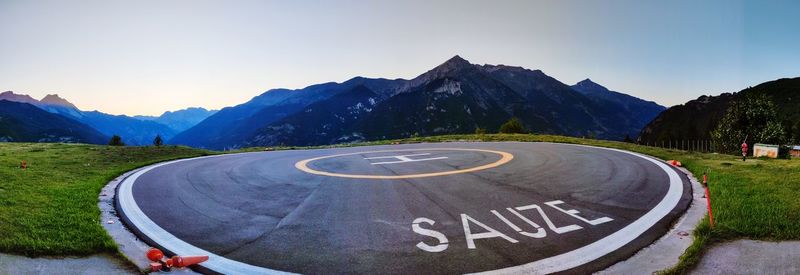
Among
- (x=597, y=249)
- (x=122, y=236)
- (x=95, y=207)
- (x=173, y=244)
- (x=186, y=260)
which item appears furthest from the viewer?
(x=95, y=207)

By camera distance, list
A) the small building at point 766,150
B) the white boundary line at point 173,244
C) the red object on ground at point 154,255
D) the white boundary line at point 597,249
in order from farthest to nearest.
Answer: the small building at point 766,150 < the red object on ground at point 154,255 < the white boundary line at point 173,244 < the white boundary line at point 597,249

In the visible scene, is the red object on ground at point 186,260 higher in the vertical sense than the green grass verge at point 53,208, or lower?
lower

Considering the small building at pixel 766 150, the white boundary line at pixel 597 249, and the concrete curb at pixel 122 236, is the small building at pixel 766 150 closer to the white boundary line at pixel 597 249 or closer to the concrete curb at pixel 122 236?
the white boundary line at pixel 597 249

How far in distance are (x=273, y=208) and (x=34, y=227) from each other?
12.1 feet

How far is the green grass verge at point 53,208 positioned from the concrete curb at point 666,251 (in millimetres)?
6981

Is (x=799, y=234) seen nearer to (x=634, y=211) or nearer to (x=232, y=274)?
(x=634, y=211)

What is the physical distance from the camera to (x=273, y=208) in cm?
802

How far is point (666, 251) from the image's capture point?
5.43 meters

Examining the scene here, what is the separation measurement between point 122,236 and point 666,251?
8.23 metres

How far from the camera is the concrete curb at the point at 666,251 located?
4.88 m

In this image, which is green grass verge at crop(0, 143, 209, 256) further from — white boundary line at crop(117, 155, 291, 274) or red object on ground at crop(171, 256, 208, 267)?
red object on ground at crop(171, 256, 208, 267)

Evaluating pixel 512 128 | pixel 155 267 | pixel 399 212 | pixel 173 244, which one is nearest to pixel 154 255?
pixel 155 267

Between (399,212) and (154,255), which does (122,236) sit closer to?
(154,255)

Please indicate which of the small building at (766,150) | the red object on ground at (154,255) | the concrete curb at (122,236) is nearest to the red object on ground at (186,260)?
the concrete curb at (122,236)
